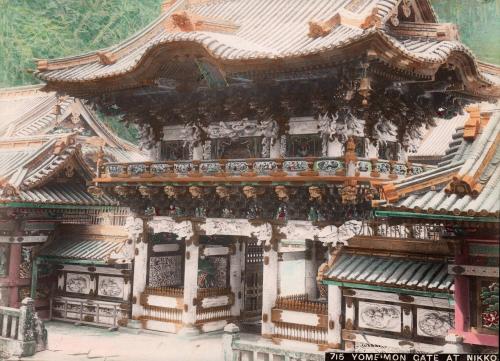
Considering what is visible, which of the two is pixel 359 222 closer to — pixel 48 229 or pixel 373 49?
pixel 373 49

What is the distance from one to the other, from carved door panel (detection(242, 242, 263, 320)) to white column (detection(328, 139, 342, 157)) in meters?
5.17

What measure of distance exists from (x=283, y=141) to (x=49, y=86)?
7627 mm

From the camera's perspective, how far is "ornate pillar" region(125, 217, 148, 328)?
1731 centimetres

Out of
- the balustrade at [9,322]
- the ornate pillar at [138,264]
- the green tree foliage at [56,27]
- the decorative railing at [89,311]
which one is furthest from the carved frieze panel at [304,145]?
the green tree foliage at [56,27]

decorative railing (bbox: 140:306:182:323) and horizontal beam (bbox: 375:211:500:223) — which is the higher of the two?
horizontal beam (bbox: 375:211:500:223)

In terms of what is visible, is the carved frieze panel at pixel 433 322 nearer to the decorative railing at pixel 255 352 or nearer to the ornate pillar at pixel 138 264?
the decorative railing at pixel 255 352

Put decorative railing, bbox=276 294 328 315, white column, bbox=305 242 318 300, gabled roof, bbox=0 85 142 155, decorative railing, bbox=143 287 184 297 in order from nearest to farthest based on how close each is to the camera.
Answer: decorative railing, bbox=276 294 328 315
decorative railing, bbox=143 287 184 297
white column, bbox=305 242 318 300
gabled roof, bbox=0 85 142 155

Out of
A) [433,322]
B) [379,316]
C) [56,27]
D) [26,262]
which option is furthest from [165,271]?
[56,27]

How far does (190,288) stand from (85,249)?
3853mm

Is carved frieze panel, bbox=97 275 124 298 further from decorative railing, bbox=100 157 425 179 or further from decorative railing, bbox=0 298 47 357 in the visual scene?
decorative railing, bbox=0 298 47 357

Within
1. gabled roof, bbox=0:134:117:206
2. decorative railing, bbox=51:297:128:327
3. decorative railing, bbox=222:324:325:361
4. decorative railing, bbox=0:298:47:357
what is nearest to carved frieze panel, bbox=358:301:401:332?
decorative railing, bbox=222:324:325:361

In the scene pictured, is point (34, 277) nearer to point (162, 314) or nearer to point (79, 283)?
point (79, 283)

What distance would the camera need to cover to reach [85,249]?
1802 cm

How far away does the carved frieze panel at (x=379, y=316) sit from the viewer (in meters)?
12.5
